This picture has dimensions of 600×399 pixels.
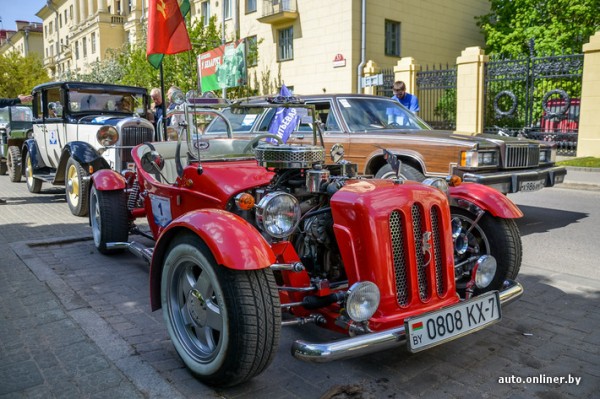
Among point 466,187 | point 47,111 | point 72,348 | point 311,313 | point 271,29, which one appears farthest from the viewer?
point 271,29

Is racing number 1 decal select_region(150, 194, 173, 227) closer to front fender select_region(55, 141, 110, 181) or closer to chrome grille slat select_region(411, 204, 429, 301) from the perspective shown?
chrome grille slat select_region(411, 204, 429, 301)

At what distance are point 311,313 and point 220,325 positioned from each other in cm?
53

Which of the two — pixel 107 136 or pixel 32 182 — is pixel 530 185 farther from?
pixel 32 182

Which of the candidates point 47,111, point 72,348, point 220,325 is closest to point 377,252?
point 220,325

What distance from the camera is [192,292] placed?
2.99m

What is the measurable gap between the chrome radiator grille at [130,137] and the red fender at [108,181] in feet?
9.80

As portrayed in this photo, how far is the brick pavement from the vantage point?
2750 millimetres

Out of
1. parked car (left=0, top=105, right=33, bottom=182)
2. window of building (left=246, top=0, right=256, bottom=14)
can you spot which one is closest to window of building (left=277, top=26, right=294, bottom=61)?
window of building (left=246, top=0, right=256, bottom=14)

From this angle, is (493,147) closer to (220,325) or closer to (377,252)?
(377,252)

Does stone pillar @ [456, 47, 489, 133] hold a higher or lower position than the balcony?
lower

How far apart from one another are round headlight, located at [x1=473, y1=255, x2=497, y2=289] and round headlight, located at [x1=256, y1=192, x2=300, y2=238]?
3.92 ft

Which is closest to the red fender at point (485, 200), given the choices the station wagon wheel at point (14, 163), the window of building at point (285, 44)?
the station wagon wheel at point (14, 163)

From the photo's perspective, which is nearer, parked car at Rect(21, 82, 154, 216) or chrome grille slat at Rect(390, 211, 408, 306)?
chrome grille slat at Rect(390, 211, 408, 306)

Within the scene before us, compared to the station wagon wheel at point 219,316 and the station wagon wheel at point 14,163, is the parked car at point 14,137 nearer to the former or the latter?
the station wagon wheel at point 14,163
